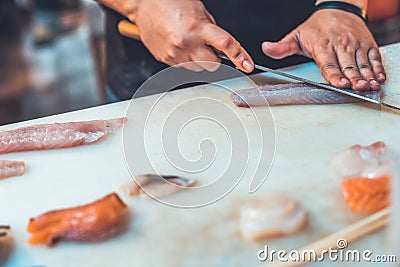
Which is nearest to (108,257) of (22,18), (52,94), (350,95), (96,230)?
(96,230)

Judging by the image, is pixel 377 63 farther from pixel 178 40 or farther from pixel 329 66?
pixel 178 40

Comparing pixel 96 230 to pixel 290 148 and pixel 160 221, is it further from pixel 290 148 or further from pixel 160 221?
pixel 290 148

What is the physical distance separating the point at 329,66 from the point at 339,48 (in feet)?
0.25

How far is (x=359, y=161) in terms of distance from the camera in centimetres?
102

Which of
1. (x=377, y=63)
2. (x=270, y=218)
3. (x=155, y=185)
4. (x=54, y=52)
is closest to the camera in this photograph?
(x=270, y=218)

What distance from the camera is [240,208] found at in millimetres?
963

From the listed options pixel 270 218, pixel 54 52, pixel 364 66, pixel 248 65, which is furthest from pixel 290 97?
pixel 54 52

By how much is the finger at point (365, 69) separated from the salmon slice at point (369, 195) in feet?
1.24

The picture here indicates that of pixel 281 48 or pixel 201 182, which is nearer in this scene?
pixel 201 182

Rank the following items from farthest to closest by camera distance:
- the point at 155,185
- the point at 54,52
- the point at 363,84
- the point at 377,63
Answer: the point at 54,52 → the point at 377,63 → the point at 363,84 → the point at 155,185

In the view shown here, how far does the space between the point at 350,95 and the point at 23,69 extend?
2.82m

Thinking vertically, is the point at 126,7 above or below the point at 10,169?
above

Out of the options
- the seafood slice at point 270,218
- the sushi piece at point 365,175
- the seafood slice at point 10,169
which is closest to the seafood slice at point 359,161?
the sushi piece at point 365,175

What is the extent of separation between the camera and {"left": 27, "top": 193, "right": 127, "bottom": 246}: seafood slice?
0.89 m
